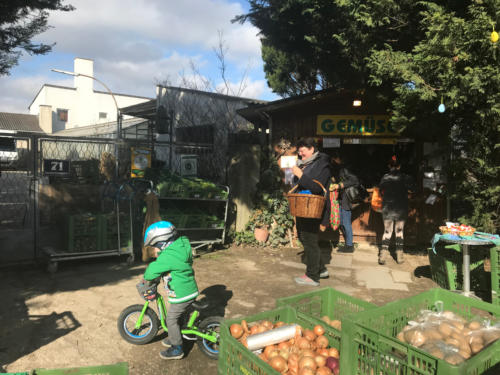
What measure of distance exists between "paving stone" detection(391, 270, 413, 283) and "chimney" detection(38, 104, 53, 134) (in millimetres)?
41489

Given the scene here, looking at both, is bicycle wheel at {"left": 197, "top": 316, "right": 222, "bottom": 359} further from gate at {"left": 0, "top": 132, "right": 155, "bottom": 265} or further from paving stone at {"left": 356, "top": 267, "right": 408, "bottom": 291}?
gate at {"left": 0, "top": 132, "right": 155, "bottom": 265}

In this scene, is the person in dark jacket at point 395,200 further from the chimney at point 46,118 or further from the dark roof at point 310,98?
the chimney at point 46,118

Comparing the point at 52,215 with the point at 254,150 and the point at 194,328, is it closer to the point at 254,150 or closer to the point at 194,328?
the point at 254,150

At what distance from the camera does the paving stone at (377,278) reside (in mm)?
5895

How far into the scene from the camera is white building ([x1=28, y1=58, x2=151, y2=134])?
40.3 meters

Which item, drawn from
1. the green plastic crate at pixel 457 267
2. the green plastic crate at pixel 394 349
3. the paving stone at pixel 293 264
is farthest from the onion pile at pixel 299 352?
the paving stone at pixel 293 264

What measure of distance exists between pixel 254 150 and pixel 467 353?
704 centimetres

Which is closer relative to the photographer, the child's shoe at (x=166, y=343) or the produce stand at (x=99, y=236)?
the child's shoe at (x=166, y=343)

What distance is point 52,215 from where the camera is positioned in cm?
870

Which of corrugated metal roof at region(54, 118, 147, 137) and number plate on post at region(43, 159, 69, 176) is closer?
number plate on post at region(43, 159, 69, 176)

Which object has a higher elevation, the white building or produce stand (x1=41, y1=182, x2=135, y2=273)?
the white building

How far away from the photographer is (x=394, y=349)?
2111 millimetres

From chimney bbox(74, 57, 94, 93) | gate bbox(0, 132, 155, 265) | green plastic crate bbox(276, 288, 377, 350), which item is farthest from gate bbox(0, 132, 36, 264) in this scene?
chimney bbox(74, 57, 94, 93)

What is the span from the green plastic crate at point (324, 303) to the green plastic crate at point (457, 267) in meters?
2.94
